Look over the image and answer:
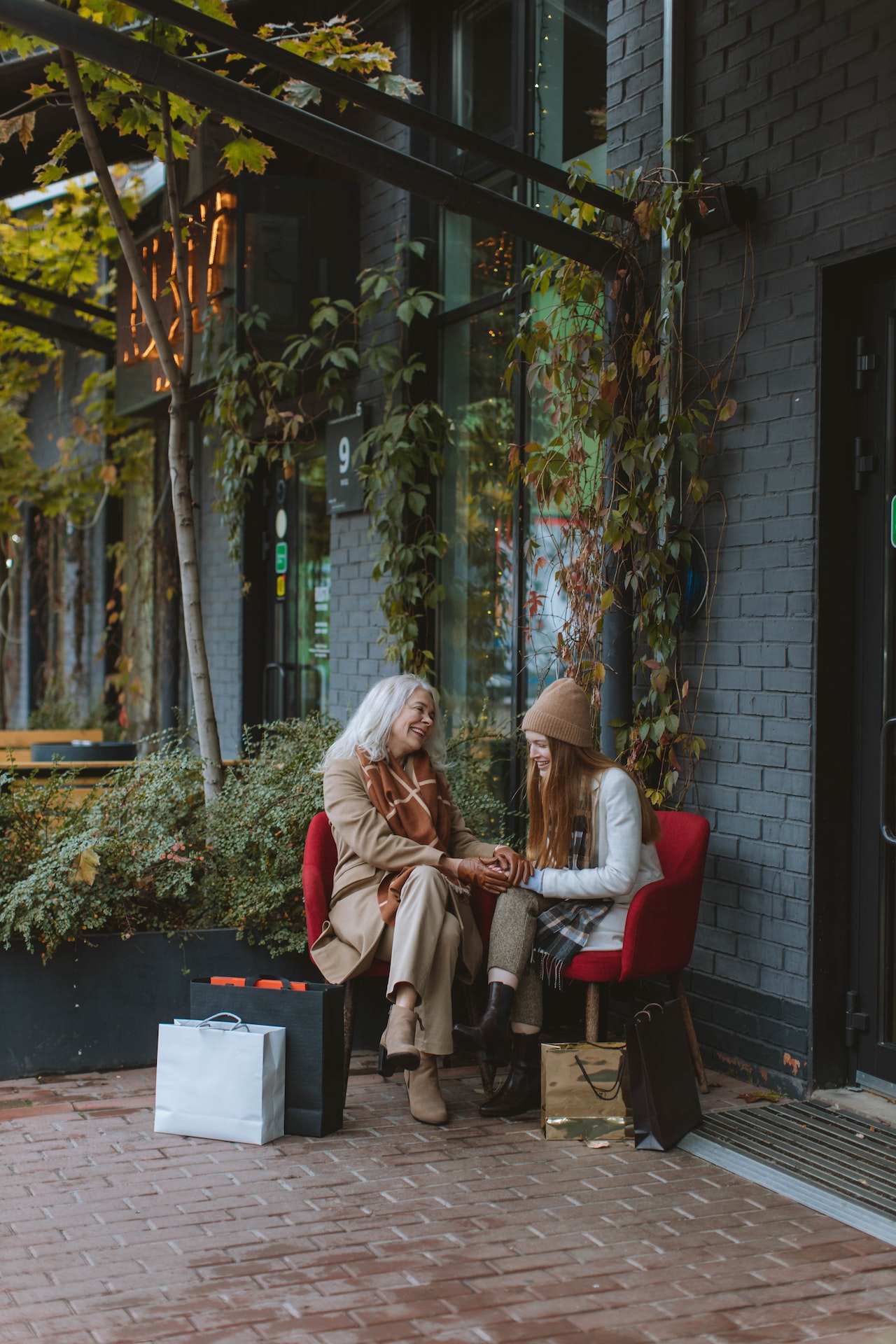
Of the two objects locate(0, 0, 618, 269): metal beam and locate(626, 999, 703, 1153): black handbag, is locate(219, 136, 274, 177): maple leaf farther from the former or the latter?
locate(626, 999, 703, 1153): black handbag

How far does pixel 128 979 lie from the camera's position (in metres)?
4.54

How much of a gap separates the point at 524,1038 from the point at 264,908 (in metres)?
1.06

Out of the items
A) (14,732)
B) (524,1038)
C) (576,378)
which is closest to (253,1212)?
(524,1038)

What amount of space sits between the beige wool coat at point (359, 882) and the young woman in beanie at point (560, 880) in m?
0.18

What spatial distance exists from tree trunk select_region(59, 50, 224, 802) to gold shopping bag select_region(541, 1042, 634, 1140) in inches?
79.7

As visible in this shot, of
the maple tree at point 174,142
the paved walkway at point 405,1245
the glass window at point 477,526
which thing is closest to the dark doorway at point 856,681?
the paved walkway at point 405,1245

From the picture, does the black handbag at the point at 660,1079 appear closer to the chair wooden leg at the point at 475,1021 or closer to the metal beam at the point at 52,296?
the chair wooden leg at the point at 475,1021

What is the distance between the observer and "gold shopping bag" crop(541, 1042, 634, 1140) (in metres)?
3.86

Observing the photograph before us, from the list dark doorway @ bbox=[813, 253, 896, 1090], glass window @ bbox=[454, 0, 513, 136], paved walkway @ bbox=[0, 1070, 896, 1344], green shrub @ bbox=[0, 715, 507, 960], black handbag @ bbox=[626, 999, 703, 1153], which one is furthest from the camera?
glass window @ bbox=[454, 0, 513, 136]

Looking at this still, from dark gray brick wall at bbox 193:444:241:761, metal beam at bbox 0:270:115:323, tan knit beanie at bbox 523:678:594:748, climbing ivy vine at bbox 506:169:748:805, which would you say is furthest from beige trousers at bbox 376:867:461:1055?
metal beam at bbox 0:270:115:323

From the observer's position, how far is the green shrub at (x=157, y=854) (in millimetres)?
4473

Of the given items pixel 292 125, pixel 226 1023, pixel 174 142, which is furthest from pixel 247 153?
pixel 226 1023

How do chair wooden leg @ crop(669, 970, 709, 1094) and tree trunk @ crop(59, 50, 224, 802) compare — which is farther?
tree trunk @ crop(59, 50, 224, 802)

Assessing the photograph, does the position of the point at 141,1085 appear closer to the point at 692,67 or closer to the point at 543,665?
the point at 543,665
